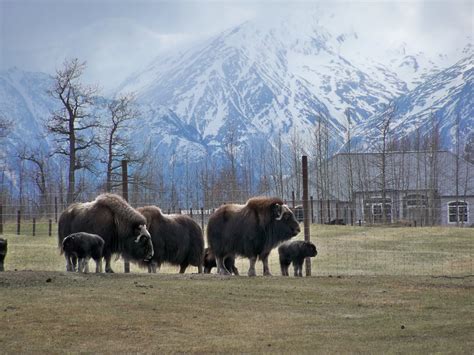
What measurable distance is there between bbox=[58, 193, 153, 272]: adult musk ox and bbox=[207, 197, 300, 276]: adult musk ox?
198 cm

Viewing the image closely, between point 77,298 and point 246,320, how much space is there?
2780mm

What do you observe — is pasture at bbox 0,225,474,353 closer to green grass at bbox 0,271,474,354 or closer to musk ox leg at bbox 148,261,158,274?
green grass at bbox 0,271,474,354

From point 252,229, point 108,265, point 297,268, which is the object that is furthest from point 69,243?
point 297,268

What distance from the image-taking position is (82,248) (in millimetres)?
16812

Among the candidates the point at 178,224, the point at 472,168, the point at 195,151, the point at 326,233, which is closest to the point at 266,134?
the point at 195,151

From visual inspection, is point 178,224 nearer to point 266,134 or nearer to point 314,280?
point 314,280

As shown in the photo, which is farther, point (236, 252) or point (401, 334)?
point (236, 252)

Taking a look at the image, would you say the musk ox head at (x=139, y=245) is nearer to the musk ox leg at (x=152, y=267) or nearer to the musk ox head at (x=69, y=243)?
the musk ox leg at (x=152, y=267)

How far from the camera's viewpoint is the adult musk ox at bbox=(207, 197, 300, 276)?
19.3 metres

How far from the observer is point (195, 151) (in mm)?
177250

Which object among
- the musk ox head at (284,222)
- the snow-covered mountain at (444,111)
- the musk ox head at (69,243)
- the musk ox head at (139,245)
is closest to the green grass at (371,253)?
the musk ox head at (284,222)

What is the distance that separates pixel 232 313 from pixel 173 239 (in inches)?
309

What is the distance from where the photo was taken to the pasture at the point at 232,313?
1034cm

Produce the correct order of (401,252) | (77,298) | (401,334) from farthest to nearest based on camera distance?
(401,252)
(77,298)
(401,334)
